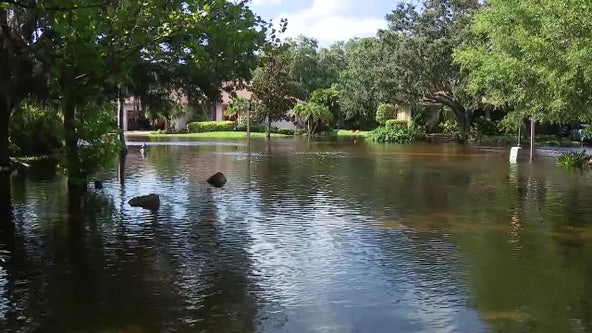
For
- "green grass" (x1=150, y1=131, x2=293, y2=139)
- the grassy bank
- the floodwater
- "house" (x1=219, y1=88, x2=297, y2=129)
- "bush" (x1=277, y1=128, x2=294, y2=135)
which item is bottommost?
the floodwater

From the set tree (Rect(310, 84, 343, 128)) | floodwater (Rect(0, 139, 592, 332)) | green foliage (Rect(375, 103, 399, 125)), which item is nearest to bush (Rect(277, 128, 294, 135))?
tree (Rect(310, 84, 343, 128))

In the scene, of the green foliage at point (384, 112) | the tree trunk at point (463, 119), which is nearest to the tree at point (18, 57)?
the tree trunk at point (463, 119)

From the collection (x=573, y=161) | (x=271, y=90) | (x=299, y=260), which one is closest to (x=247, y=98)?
(x=271, y=90)

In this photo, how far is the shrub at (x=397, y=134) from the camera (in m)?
46.8

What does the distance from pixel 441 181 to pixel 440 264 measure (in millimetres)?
10608

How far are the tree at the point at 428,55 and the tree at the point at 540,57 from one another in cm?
1581

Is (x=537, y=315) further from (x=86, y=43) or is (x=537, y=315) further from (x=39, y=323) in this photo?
(x=86, y=43)

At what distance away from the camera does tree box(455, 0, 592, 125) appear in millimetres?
17719

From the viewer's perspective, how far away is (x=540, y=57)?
65.8 ft

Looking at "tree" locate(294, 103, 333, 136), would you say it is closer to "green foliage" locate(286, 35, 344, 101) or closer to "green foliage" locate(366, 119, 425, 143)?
"green foliage" locate(366, 119, 425, 143)

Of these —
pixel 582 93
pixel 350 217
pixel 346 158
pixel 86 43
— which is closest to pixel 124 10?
pixel 86 43

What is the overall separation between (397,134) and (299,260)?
39.1 metres

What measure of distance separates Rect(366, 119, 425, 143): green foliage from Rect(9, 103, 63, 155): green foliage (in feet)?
82.5

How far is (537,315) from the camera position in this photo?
6652 millimetres
